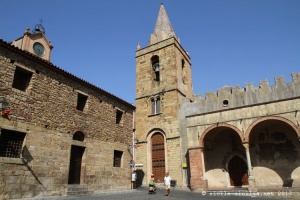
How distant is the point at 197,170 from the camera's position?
16141mm

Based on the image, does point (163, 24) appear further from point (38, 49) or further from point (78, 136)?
point (78, 136)

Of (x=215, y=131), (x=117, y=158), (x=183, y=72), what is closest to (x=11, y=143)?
(x=117, y=158)

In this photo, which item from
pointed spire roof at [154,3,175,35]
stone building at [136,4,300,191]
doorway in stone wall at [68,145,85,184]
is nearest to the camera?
doorway in stone wall at [68,145,85,184]

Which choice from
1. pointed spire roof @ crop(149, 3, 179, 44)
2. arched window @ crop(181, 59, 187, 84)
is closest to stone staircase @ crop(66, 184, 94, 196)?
arched window @ crop(181, 59, 187, 84)

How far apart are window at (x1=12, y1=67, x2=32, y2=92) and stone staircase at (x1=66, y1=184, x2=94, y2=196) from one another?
5.24 metres

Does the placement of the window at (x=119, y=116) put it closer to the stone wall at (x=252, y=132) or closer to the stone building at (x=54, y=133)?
the stone building at (x=54, y=133)

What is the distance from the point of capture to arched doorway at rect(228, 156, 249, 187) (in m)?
17.6

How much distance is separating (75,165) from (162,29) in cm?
1750

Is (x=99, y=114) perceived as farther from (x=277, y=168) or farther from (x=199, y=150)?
(x=277, y=168)

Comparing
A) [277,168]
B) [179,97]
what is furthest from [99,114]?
[277,168]

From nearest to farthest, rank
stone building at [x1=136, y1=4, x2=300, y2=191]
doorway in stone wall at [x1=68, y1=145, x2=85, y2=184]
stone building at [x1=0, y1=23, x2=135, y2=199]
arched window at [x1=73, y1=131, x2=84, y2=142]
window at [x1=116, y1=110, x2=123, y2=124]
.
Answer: stone building at [x1=0, y1=23, x2=135, y2=199], doorway in stone wall at [x1=68, y1=145, x2=85, y2=184], arched window at [x1=73, y1=131, x2=84, y2=142], stone building at [x1=136, y1=4, x2=300, y2=191], window at [x1=116, y1=110, x2=123, y2=124]

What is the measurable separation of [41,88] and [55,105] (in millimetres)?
1103

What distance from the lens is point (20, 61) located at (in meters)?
10.7

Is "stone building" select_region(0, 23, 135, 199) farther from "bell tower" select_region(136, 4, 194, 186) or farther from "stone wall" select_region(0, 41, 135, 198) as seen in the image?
"bell tower" select_region(136, 4, 194, 186)
